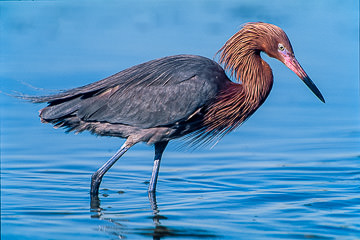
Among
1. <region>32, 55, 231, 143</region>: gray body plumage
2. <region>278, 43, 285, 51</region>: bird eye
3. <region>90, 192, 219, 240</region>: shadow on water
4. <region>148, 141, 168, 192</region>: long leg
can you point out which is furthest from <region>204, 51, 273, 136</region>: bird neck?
<region>90, 192, 219, 240</region>: shadow on water

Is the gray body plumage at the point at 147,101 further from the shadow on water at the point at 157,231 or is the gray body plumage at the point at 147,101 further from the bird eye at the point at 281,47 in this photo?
the shadow on water at the point at 157,231

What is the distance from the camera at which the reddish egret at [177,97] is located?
9477mm

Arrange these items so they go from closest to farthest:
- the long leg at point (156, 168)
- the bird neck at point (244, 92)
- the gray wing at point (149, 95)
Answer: the gray wing at point (149, 95) → the bird neck at point (244, 92) → the long leg at point (156, 168)

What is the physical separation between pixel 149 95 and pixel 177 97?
0.44 m

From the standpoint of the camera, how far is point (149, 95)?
383 inches

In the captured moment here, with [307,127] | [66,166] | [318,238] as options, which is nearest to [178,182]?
[66,166]

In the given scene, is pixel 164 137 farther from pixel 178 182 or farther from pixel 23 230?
pixel 23 230

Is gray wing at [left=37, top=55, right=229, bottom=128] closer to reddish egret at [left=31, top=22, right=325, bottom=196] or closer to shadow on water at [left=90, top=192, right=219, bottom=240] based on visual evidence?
reddish egret at [left=31, top=22, right=325, bottom=196]

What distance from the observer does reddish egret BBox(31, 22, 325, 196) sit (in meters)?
9.48

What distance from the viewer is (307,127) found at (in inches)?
534

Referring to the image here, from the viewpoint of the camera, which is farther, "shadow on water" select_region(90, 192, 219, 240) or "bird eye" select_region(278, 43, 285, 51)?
"bird eye" select_region(278, 43, 285, 51)

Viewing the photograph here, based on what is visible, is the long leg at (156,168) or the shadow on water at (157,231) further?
the long leg at (156,168)

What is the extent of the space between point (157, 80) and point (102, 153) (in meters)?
2.55

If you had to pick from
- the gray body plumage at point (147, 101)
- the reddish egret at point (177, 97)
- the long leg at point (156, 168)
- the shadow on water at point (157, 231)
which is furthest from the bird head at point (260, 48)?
the shadow on water at point (157, 231)
